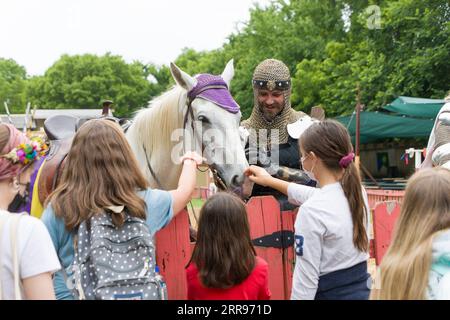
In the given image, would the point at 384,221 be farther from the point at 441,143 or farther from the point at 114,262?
the point at 114,262

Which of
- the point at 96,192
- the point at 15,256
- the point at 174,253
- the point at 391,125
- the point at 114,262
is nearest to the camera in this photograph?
the point at 15,256

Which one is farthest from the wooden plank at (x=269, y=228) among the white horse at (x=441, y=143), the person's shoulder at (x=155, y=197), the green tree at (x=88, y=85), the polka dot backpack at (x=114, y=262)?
the green tree at (x=88, y=85)

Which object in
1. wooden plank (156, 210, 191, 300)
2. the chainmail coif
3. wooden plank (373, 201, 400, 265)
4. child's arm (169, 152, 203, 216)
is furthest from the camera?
the chainmail coif

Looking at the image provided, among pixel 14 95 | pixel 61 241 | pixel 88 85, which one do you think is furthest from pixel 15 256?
pixel 14 95

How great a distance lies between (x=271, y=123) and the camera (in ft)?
16.2

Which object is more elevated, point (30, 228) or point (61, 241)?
point (30, 228)

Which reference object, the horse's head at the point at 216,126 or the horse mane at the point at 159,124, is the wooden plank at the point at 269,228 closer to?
the horse's head at the point at 216,126

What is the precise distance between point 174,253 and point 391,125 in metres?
16.7

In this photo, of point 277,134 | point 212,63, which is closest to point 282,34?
point 212,63

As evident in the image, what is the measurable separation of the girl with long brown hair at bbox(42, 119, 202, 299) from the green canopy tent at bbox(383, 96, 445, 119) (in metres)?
15.4

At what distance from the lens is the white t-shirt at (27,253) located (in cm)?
237

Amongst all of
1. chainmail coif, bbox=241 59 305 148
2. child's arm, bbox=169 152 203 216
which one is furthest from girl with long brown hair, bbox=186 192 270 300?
chainmail coif, bbox=241 59 305 148

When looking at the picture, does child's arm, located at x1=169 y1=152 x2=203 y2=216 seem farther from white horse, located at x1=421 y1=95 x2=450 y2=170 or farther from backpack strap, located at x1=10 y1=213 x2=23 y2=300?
white horse, located at x1=421 y1=95 x2=450 y2=170

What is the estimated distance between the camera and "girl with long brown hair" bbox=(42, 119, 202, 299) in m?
2.71
